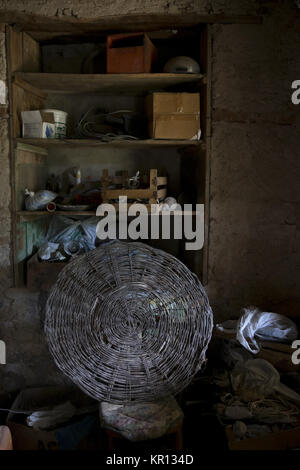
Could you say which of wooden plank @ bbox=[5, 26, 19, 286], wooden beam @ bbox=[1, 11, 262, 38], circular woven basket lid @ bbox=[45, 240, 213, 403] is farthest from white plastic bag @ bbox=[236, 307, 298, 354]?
wooden beam @ bbox=[1, 11, 262, 38]

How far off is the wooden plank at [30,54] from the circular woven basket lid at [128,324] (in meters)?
1.40

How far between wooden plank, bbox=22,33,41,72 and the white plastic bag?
2.03 m

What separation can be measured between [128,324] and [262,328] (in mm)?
825

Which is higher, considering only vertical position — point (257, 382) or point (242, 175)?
point (242, 175)

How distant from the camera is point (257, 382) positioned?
212 cm

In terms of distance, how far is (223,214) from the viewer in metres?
2.61

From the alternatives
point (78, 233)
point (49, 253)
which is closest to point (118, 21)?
point (78, 233)

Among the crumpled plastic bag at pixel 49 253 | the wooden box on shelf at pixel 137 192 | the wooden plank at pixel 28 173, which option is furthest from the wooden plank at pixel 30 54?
the crumpled plastic bag at pixel 49 253

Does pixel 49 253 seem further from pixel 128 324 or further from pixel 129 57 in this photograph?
pixel 129 57

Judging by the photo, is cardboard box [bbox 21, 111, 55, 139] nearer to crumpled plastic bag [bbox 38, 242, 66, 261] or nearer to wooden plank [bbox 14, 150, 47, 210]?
wooden plank [bbox 14, 150, 47, 210]

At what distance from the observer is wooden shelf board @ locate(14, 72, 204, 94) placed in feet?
8.21

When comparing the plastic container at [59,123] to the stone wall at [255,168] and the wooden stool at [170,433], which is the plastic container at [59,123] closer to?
the stone wall at [255,168]

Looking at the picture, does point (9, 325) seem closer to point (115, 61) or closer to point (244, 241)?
point (244, 241)

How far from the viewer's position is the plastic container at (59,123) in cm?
266
